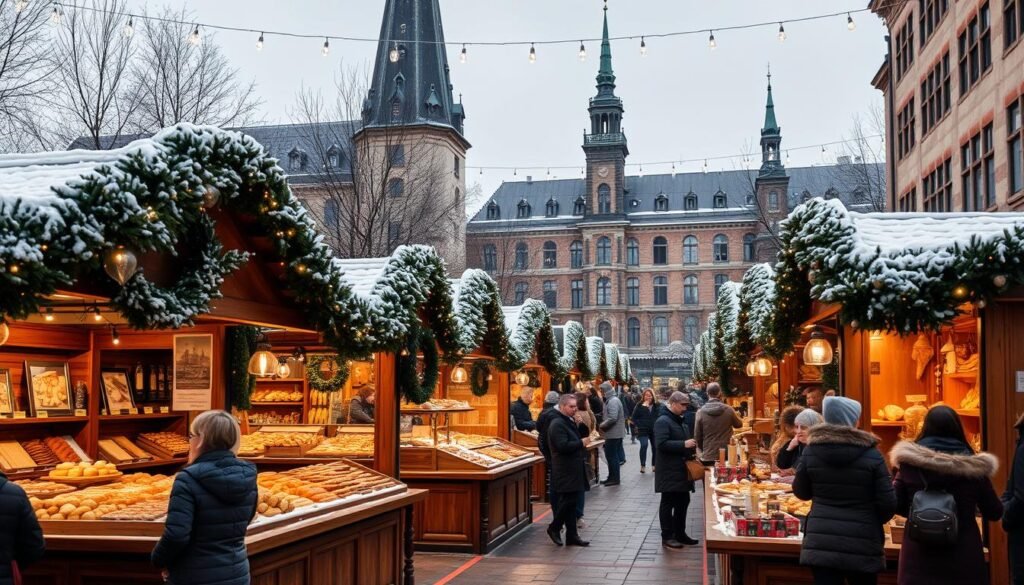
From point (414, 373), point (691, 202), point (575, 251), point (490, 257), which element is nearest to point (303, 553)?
point (414, 373)

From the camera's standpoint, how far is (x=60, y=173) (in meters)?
5.33

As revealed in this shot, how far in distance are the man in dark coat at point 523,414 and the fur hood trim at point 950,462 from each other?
34.0 feet

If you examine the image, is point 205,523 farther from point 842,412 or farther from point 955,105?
point 955,105

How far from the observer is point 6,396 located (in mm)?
8406

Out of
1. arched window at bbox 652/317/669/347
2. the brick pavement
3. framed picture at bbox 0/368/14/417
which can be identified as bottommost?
the brick pavement

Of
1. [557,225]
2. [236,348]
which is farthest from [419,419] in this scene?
[557,225]

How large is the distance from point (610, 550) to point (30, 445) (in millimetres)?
5987

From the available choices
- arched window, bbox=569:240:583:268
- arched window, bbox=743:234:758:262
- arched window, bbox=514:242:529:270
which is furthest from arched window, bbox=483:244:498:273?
arched window, bbox=743:234:758:262

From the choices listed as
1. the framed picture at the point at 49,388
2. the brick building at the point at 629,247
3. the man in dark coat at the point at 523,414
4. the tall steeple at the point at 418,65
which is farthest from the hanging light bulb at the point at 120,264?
the brick building at the point at 629,247

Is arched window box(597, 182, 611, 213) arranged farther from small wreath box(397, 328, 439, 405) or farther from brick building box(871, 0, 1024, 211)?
small wreath box(397, 328, 439, 405)

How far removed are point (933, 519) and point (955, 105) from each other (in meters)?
20.1

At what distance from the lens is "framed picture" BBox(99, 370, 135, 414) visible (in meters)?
9.50

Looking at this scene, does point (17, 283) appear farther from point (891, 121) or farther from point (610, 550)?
point (891, 121)

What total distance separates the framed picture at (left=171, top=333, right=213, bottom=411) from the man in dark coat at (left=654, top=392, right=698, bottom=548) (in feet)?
15.6
